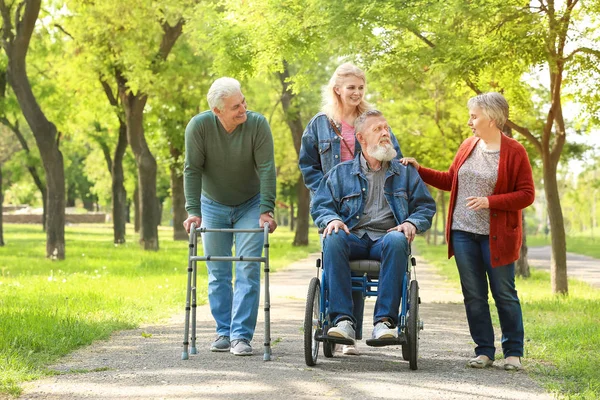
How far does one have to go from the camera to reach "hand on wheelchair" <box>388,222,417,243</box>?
6.40m

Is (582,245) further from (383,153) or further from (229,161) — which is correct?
(383,153)

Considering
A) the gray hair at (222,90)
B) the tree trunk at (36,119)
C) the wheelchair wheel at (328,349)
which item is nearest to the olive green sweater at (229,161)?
the gray hair at (222,90)

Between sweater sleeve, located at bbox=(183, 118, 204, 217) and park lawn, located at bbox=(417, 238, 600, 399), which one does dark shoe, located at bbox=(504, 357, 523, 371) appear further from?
sweater sleeve, located at bbox=(183, 118, 204, 217)

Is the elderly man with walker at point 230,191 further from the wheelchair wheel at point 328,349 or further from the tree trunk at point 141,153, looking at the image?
the tree trunk at point 141,153

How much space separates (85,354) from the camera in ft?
23.7

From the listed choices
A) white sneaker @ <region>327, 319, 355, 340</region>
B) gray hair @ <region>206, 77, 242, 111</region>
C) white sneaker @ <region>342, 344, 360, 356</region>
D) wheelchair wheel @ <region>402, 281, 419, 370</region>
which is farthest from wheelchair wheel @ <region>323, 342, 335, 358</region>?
gray hair @ <region>206, 77, 242, 111</region>

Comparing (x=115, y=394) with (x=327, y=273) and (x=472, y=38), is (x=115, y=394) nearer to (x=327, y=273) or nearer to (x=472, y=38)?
(x=327, y=273)

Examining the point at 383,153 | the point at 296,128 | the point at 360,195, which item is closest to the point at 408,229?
the point at 360,195

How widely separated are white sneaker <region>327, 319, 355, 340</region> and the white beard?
46.0 inches

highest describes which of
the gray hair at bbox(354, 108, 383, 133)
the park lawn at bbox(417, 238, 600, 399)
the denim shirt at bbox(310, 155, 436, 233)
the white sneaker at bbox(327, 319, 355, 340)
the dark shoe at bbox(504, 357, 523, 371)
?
the gray hair at bbox(354, 108, 383, 133)

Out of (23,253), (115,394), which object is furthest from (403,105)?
(115,394)

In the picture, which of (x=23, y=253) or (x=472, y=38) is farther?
(x=23, y=253)

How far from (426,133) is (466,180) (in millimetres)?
20029

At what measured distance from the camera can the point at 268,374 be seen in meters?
6.04
